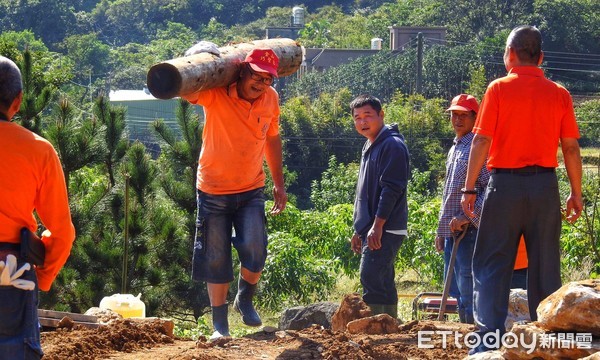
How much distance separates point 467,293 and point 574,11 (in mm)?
67853

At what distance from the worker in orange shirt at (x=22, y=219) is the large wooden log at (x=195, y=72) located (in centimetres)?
176

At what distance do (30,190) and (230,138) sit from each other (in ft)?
7.57

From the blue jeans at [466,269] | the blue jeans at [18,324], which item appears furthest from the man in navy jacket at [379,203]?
the blue jeans at [18,324]

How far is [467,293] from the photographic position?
733cm

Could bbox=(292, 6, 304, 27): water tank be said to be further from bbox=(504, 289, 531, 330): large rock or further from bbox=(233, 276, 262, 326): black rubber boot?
bbox=(233, 276, 262, 326): black rubber boot

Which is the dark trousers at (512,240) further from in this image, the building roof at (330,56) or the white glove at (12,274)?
the building roof at (330,56)

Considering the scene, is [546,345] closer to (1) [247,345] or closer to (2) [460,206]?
(1) [247,345]

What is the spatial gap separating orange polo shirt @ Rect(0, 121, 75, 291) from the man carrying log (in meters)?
2.12

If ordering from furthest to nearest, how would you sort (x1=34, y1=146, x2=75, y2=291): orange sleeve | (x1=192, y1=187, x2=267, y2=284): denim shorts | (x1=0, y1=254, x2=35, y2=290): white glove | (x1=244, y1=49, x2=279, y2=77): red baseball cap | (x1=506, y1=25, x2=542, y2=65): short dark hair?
(x1=192, y1=187, x2=267, y2=284): denim shorts → (x1=244, y1=49, x2=279, y2=77): red baseball cap → (x1=506, y1=25, x2=542, y2=65): short dark hair → (x1=34, y1=146, x2=75, y2=291): orange sleeve → (x1=0, y1=254, x2=35, y2=290): white glove

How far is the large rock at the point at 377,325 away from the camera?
22.5ft

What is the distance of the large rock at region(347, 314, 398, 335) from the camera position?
6.85m

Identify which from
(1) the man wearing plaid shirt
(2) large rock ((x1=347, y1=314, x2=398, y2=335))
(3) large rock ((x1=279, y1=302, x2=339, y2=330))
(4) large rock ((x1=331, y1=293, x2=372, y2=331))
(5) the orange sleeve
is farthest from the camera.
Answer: (3) large rock ((x1=279, y1=302, x2=339, y2=330))

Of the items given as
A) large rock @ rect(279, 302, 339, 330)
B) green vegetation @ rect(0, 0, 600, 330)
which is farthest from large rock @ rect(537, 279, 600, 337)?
green vegetation @ rect(0, 0, 600, 330)

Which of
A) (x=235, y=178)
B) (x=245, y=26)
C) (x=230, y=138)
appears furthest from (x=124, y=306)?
(x=245, y=26)
